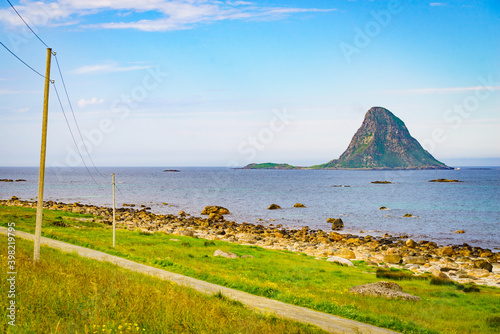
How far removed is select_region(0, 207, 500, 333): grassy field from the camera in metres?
14.3

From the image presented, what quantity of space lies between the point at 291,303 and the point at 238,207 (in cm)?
7070

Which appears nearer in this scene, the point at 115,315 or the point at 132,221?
the point at 115,315

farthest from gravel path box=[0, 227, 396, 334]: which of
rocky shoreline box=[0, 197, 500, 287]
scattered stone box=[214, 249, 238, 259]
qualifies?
rocky shoreline box=[0, 197, 500, 287]

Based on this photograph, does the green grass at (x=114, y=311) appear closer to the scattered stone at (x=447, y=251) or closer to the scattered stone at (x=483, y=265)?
the scattered stone at (x=483, y=265)

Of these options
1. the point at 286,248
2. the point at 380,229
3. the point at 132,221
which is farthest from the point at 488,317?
the point at 132,221

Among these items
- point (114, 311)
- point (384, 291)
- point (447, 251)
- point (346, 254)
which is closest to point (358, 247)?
point (346, 254)

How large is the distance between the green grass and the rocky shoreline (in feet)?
76.2

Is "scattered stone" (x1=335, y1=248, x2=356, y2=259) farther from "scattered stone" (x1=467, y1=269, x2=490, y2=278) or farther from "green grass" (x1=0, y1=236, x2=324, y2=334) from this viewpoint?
"green grass" (x1=0, y1=236, x2=324, y2=334)

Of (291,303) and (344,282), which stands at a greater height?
(291,303)

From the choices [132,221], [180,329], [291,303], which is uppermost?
[180,329]

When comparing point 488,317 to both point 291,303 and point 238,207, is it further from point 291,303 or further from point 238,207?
point 238,207

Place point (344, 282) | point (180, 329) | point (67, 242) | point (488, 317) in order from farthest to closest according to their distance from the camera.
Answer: point (67, 242), point (344, 282), point (488, 317), point (180, 329)

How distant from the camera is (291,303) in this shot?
14.9 metres

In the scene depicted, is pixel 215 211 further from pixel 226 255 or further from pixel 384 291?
pixel 384 291
